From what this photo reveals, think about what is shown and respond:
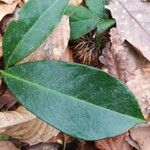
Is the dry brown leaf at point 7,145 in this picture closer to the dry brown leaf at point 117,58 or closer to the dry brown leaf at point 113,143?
the dry brown leaf at point 113,143

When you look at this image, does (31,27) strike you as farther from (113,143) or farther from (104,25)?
(113,143)

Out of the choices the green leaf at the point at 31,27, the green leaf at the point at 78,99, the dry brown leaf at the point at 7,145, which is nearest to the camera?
the green leaf at the point at 78,99

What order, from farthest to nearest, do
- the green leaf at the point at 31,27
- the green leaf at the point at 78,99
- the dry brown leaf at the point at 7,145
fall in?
the dry brown leaf at the point at 7,145 → the green leaf at the point at 31,27 → the green leaf at the point at 78,99

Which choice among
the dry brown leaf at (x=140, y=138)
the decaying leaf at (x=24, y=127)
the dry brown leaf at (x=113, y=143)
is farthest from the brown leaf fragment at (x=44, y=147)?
the dry brown leaf at (x=140, y=138)

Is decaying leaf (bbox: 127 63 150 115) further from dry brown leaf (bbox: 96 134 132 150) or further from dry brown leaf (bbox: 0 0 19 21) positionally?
dry brown leaf (bbox: 0 0 19 21)

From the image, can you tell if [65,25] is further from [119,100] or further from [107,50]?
[119,100]
